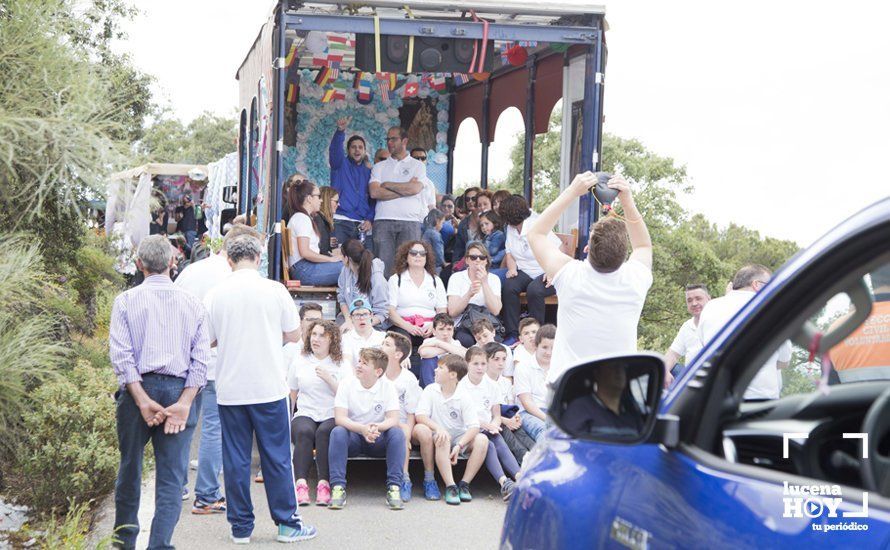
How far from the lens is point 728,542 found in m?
1.82

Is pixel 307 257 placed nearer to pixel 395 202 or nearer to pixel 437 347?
pixel 395 202

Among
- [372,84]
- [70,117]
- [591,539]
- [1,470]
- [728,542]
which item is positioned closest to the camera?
[728,542]

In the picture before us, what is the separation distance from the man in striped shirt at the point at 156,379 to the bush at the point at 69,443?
1.95 ft

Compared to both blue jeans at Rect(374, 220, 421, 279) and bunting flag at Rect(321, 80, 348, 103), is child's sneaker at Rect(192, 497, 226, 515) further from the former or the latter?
bunting flag at Rect(321, 80, 348, 103)

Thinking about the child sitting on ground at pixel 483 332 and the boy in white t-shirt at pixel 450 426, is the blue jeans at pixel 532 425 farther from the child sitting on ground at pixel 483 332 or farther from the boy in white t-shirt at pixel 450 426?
the child sitting on ground at pixel 483 332

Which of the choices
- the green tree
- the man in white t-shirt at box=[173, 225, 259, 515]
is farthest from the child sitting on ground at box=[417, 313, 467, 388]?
the green tree

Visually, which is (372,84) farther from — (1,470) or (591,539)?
(591,539)

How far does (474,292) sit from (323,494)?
3.15 meters

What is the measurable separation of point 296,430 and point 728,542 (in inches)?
272

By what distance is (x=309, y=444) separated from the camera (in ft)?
27.8

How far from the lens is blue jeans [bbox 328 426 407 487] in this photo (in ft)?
26.9

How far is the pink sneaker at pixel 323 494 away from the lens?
26.6 feet

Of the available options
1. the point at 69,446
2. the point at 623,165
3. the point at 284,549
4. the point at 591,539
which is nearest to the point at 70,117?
the point at 69,446

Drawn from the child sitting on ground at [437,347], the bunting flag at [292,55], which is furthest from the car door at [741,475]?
the bunting flag at [292,55]
